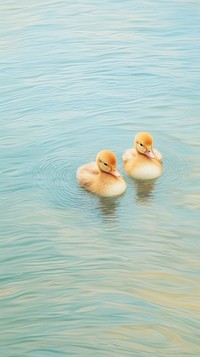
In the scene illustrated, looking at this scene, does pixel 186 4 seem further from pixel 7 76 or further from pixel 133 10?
pixel 7 76

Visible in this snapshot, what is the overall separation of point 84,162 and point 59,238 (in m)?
0.93

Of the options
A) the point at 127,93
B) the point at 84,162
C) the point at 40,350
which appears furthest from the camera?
the point at 127,93

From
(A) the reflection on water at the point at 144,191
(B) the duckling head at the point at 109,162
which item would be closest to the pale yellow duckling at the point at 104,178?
(B) the duckling head at the point at 109,162

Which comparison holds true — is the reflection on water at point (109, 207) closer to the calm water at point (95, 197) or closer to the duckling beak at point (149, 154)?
the calm water at point (95, 197)

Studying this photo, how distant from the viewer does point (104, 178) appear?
4695mm

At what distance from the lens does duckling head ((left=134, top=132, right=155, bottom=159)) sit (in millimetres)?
4871

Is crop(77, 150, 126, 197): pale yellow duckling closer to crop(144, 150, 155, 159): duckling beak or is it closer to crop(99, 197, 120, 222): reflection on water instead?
crop(99, 197, 120, 222): reflection on water

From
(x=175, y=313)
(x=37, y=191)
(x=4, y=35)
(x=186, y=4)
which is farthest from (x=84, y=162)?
(x=186, y=4)

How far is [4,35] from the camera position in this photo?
728cm

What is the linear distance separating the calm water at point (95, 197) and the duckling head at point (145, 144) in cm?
17

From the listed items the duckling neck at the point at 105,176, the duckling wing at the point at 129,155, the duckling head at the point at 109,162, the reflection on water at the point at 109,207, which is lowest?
the reflection on water at the point at 109,207

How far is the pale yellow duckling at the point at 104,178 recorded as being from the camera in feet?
15.3

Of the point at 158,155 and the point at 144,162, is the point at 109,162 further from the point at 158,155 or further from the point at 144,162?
the point at 158,155

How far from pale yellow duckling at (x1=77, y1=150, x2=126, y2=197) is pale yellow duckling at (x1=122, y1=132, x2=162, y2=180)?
16 cm
